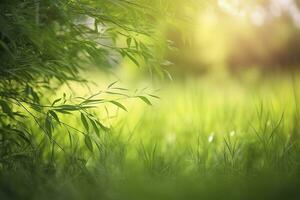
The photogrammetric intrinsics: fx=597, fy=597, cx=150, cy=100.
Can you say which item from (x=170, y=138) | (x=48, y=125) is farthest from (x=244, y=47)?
(x=48, y=125)

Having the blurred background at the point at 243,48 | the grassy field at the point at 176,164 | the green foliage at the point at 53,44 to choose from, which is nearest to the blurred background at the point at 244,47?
the blurred background at the point at 243,48

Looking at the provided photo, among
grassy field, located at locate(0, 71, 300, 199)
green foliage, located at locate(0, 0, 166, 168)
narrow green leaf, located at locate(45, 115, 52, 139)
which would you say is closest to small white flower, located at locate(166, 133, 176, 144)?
grassy field, located at locate(0, 71, 300, 199)

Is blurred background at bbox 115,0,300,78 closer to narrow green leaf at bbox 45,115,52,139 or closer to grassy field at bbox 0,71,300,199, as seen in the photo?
grassy field at bbox 0,71,300,199

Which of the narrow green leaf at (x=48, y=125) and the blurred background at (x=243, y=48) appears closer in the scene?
the narrow green leaf at (x=48, y=125)

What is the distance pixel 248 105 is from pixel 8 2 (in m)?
2.03

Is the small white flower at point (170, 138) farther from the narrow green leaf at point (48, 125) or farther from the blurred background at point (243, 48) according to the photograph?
the blurred background at point (243, 48)

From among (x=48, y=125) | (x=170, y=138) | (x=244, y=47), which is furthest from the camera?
(x=244, y=47)

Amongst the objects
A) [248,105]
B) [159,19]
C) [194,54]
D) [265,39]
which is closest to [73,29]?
[159,19]

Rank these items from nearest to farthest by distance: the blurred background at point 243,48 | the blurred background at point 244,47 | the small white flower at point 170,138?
the small white flower at point 170,138, the blurred background at point 244,47, the blurred background at point 243,48

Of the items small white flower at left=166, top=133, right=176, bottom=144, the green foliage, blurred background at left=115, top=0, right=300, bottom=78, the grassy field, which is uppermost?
blurred background at left=115, top=0, right=300, bottom=78

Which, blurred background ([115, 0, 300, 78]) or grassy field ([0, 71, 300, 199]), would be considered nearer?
grassy field ([0, 71, 300, 199])

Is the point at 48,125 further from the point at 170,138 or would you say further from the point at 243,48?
the point at 243,48

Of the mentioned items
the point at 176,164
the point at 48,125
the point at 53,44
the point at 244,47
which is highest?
the point at 244,47

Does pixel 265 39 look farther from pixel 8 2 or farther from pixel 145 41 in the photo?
pixel 8 2
